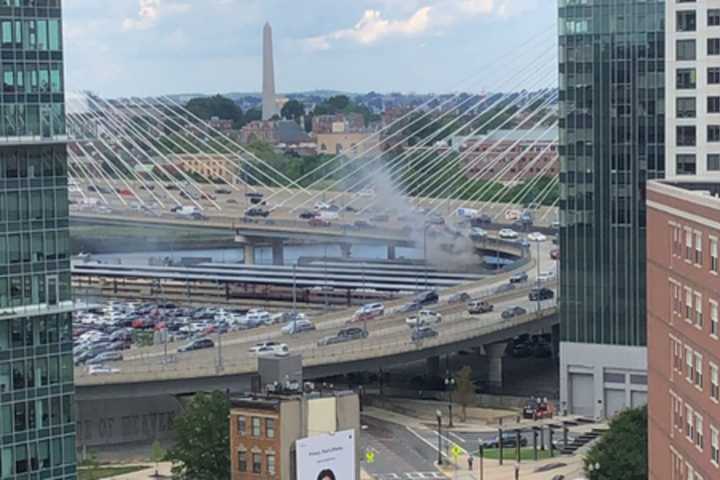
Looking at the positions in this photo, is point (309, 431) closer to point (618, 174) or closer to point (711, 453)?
point (711, 453)

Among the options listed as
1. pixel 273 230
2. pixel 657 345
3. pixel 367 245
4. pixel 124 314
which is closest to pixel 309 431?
pixel 657 345

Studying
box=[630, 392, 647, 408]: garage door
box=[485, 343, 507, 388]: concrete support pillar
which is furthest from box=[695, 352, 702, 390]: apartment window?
box=[485, 343, 507, 388]: concrete support pillar

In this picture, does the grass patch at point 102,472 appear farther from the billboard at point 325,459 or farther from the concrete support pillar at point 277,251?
the concrete support pillar at point 277,251

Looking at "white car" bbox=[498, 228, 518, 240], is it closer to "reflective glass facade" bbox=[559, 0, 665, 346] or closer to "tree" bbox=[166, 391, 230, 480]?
"reflective glass facade" bbox=[559, 0, 665, 346]

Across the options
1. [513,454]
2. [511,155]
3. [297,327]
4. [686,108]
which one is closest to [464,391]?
[513,454]

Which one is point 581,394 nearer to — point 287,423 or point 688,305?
point 287,423

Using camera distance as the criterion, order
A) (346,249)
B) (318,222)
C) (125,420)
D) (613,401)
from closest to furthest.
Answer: (613,401)
(125,420)
(318,222)
(346,249)
